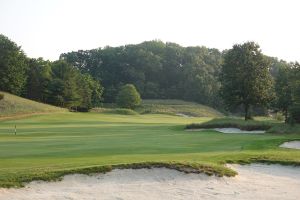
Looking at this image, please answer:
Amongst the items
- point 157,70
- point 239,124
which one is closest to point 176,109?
point 157,70

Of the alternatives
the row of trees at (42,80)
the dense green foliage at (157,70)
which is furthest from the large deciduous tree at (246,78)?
the dense green foliage at (157,70)

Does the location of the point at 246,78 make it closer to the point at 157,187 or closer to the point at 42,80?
the point at 157,187

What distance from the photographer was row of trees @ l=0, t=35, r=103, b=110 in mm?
90000

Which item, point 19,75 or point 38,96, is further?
point 38,96

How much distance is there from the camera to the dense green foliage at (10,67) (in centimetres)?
8906

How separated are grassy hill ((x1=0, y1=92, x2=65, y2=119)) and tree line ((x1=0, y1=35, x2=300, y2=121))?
11900 millimetres

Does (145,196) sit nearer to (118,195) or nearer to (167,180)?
(118,195)

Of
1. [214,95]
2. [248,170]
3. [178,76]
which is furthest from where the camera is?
[178,76]

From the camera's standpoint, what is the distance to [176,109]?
392 feet

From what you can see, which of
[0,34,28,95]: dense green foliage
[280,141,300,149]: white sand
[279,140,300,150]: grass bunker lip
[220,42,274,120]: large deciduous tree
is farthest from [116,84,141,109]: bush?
[280,141,300,149]: white sand

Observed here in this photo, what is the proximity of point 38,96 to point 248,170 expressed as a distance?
8751cm

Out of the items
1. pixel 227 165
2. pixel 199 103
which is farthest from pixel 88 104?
pixel 227 165

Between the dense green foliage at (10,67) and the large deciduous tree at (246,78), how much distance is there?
47294mm

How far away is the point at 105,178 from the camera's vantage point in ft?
51.5
